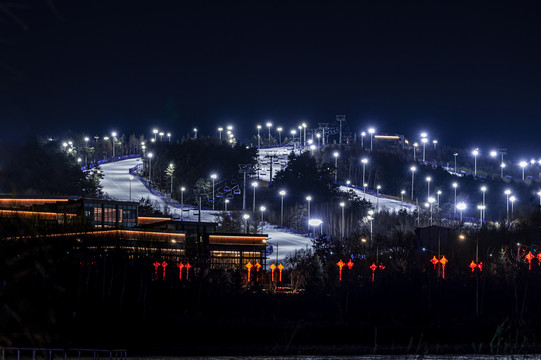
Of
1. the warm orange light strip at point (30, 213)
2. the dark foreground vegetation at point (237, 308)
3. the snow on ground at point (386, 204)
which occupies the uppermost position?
the snow on ground at point (386, 204)

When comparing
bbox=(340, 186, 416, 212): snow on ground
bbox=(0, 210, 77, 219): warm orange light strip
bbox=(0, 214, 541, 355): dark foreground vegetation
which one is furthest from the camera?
bbox=(340, 186, 416, 212): snow on ground

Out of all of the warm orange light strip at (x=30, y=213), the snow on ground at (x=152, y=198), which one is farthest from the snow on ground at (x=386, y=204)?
the warm orange light strip at (x=30, y=213)

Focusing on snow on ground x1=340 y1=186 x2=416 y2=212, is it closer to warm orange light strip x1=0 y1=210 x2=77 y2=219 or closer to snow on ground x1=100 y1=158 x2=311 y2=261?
snow on ground x1=100 y1=158 x2=311 y2=261

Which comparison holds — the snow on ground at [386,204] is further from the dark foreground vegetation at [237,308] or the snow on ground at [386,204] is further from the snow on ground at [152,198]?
the dark foreground vegetation at [237,308]

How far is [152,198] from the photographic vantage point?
99.9 meters

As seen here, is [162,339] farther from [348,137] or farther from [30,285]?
[348,137]

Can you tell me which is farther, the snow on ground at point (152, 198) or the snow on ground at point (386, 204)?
the snow on ground at point (386, 204)

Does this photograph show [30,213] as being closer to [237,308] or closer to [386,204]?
[237,308]

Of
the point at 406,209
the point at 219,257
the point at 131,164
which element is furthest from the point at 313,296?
the point at 131,164

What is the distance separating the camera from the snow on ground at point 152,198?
7444cm

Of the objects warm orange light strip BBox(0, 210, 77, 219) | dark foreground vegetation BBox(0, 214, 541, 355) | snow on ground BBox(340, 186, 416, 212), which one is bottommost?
dark foreground vegetation BBox(0, 214, 541, 355)

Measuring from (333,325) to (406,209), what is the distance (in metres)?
58.9

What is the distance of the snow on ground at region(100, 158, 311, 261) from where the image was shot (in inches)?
2931

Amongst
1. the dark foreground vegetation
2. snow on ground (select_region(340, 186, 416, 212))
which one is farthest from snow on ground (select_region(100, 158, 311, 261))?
the dark foreground vegetation
